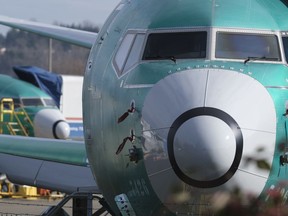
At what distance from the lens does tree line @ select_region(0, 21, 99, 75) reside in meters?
82.4

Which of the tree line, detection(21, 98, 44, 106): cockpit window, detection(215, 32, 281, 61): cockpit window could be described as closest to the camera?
detection(215, 32, 281, 61): cockpit window

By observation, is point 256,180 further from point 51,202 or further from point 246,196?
point 51,202

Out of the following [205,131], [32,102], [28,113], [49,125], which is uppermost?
[32,102]

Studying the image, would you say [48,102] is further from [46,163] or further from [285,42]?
[285,42]

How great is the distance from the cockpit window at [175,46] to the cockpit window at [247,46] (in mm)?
158

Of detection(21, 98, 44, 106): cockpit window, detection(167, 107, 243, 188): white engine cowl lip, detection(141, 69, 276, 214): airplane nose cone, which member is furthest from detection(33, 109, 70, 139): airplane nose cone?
detection(167, 107, 243, 188): white engine cowl lip

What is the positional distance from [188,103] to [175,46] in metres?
1.18

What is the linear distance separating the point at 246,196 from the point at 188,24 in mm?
4384

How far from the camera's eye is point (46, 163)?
14.6 metres

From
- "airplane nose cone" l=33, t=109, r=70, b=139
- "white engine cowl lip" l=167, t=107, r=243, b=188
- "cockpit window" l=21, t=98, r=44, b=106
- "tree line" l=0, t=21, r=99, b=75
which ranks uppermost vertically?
"tree line" l=0, t=21, r=99, b=75

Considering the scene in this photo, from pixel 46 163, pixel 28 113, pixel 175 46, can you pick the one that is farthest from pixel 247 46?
pixel 28 113

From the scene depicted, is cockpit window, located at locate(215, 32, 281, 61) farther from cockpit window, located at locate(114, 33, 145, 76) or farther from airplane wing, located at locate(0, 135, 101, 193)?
airplane wing, located at locate(0, 135, 101, 193)

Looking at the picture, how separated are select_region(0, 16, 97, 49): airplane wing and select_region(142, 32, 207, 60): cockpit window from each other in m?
7.87

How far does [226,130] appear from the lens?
757cm
